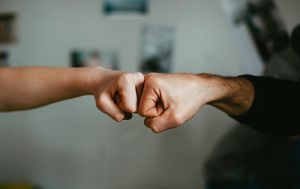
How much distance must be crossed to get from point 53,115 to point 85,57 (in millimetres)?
584

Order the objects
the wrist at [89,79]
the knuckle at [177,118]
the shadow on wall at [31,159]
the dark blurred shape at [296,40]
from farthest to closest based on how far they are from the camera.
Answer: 1. the shadow on wall at [31,159]
2. the dark blurred shape at [296,40]
3. the wrist at [89,79]
4. the knuckle at [177,118]

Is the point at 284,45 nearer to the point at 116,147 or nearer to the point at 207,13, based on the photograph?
the point at 207,13

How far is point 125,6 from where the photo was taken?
44.9 inches

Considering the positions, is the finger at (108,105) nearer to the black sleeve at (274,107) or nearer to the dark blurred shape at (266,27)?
the black sleeve at (274,107)

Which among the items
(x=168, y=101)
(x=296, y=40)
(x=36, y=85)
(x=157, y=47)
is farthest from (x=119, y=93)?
(x=296, y=40)

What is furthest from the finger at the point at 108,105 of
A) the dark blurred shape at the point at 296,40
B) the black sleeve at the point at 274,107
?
the dark blurred shape at the point at 296,40

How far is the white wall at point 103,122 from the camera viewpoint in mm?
1146

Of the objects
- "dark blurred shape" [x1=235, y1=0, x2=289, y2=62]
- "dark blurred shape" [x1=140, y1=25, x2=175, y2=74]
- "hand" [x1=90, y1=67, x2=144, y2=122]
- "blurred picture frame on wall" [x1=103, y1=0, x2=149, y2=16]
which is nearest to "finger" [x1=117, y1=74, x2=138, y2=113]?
"hand" [x1=90, y1=67, x2=144, y2=122]

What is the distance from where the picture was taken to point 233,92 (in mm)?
544

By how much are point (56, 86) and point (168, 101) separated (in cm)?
48

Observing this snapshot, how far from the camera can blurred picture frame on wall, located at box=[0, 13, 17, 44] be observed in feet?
3.98

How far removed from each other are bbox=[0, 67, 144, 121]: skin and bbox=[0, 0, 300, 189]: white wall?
0.60 meters

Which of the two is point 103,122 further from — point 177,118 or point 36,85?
point 177,118

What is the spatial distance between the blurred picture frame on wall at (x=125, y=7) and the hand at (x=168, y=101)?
0.91m
